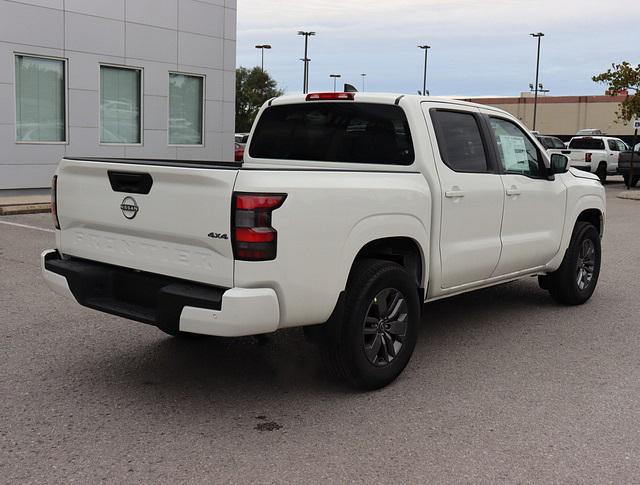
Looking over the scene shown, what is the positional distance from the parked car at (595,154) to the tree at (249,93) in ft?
125

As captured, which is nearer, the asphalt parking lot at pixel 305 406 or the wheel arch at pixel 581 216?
the asphalt parking lot at pixel 305 406

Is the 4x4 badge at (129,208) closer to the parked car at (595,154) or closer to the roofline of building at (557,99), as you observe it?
the parked car at (595,154)

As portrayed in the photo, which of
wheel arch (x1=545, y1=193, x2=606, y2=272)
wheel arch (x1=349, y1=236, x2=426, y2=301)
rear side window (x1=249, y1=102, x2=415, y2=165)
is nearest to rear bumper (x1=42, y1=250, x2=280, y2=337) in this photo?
wheel arch (x1=349, y1=236, x2=426, y2=301)

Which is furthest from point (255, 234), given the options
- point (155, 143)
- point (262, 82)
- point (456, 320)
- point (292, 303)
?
point (262, 82)

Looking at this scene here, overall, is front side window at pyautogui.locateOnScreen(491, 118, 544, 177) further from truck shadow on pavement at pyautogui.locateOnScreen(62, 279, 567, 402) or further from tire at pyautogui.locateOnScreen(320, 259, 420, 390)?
tire at pyautogui.locateOnScreen(320, 259, 420, 390)

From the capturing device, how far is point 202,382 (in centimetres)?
503

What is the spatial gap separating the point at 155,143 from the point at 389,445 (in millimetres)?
16154

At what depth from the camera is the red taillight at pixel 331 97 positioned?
5.61 m

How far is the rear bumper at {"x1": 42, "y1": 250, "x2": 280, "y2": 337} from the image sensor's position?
159 inches

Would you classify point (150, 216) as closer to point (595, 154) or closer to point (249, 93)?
point (595, 154)

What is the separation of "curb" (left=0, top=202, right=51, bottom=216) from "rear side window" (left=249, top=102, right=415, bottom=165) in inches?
383

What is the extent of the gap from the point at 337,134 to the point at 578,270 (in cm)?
321

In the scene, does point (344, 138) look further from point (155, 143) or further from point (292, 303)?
point (155, 143)

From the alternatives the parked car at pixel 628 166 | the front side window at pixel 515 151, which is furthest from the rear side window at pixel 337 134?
the parked car at pixel 628 166
